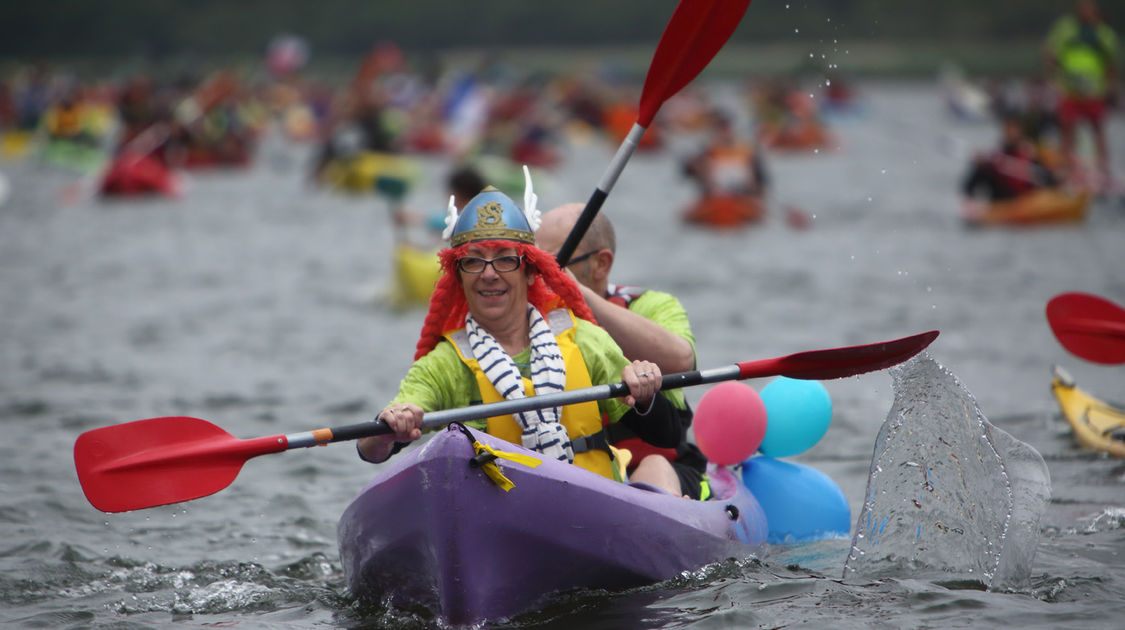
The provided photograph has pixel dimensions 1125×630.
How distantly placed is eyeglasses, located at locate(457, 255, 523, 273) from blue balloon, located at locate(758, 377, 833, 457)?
1.73 meters

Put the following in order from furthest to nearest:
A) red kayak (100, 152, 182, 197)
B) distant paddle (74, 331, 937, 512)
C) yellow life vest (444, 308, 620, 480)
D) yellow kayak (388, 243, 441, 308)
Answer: red kayak (100, 152, 182, 197)
yellow kayak (388, 243, 441, 308)
distant paddle (74, 331, 937, 512)
yellow life vest (444, 308, 620, 480)

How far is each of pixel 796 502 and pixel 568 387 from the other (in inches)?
61.5

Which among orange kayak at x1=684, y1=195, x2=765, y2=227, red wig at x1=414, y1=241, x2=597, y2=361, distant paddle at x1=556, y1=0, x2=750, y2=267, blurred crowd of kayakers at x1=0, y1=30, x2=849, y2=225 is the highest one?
blurred crowd of kayakers at x1=0, y1=30, x2=849, y2=225

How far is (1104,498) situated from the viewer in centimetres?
594

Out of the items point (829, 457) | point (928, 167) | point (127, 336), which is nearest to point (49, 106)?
point (928, 167)

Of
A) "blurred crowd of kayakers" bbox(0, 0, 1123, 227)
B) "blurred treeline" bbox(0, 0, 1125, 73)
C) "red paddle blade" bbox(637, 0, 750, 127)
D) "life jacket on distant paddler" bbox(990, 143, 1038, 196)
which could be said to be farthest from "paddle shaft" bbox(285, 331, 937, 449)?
"blurred treeline" bbox(0, 0, 1125, 73)

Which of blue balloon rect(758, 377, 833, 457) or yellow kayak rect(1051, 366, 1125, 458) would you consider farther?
yellow kayak rect(1051, 366, 1125, 458)

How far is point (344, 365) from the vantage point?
9711 millimetres

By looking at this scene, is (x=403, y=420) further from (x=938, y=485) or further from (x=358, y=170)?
(x=358, y=170)

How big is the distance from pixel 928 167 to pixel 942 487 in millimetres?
23234

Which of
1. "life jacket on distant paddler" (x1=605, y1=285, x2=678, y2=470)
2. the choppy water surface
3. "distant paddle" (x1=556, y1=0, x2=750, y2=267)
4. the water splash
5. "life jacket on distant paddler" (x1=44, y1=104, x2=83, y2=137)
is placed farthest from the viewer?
"life jacket on distant paddler" (x1=44, y1=104, x2=83, y2=137)

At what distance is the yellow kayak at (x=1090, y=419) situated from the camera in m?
6.61

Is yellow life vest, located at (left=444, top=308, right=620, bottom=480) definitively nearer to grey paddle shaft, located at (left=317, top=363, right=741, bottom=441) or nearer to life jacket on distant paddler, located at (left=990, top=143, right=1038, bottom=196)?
grey paddle shaft, located at (left=317, top=363, right=741, bottom=441)

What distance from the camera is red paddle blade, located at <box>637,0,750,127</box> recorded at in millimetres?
5414
